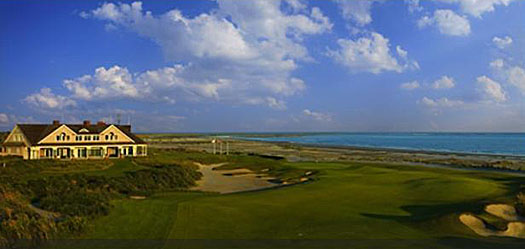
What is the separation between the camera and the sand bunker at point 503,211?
1725cm

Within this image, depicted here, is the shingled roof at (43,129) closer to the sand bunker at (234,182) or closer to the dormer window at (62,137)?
the dormer window at (62,137)

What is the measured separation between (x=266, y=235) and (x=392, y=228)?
4.86m

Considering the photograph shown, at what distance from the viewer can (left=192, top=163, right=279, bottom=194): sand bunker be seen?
32.5 meters

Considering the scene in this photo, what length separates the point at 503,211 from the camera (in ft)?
58.1

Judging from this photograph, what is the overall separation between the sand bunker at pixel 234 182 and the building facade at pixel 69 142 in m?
19.2

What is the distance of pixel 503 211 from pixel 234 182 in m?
24.4

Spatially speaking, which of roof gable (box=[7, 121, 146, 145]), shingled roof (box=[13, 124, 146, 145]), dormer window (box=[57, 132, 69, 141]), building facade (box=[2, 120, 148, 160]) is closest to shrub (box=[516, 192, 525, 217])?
building facade (box=[2, 120, 148, 160])

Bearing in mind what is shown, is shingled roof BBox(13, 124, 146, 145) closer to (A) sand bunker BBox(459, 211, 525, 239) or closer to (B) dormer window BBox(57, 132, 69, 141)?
(B) dormer window BBox(57, 132, 69, 141)

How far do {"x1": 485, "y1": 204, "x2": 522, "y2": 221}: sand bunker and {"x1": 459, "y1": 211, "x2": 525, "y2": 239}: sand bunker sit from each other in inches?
63.5

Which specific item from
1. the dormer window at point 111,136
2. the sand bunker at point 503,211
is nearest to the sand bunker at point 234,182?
the sand bunker at point 503,211

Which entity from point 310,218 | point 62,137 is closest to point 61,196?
point 310,218

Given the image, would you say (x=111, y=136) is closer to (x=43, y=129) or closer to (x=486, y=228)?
(x=43, y=129)

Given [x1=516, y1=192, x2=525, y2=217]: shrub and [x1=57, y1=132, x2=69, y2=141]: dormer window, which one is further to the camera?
[x1=57, y1=132, x2=69, y2=141]: dormer window

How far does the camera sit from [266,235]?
13.2 meters
